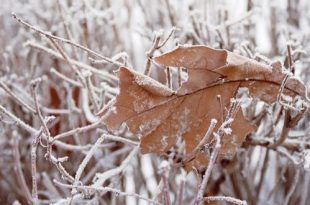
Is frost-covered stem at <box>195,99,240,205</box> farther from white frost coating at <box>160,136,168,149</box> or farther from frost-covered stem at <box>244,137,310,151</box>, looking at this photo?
frost-covered stem at <box>244,137,310,151</box>

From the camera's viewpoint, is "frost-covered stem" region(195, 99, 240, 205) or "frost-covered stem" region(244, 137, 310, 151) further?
"frost-covered stem" region(244, 137, 310, 151)

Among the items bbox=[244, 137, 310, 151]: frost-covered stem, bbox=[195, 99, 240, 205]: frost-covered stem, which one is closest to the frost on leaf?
Result: bbox=[195, 99, 240, 205]: frost-covered stem

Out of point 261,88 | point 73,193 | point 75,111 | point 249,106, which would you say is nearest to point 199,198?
point 73,193

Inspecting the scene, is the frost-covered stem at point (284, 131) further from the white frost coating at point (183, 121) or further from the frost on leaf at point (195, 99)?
the white frost coating at point (183, 121)

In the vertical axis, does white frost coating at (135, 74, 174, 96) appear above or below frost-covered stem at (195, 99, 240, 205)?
above

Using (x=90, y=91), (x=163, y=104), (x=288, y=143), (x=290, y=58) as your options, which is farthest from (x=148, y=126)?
(x=288, y=143)

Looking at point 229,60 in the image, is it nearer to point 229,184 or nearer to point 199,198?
point 199,198

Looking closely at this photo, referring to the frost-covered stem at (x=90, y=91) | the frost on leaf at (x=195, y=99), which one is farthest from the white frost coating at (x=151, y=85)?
the frost-covered stem at (x=90, y=91)
